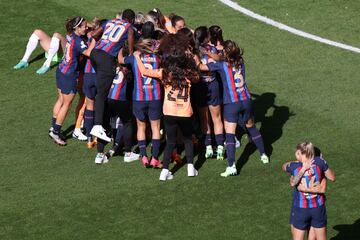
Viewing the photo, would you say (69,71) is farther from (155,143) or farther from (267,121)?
(267,121)

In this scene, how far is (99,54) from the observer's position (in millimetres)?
15836

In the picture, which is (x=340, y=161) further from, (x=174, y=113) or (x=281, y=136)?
(x=174, y=113)

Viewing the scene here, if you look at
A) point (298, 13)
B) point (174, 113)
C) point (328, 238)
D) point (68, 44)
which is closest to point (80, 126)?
point (68, 44)

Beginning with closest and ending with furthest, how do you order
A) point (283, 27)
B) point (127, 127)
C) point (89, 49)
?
point (127, 127), point (89, 49), point (283, 27)

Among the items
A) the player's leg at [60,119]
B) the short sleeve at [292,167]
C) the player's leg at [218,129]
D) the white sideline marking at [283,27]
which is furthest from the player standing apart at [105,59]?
the white sideline marking at [283,27]

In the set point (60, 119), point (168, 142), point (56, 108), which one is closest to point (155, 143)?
point (168, 142)

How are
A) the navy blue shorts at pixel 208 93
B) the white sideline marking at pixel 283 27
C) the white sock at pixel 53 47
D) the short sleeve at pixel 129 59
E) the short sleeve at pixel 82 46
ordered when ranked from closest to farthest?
the short sleeve at pixel 129 59 → the navy blue shorts at pixel 208 93 → the short sleeve at pixel 82 46 → the white sock at pixel 53 47 → the white sideline marking at pixel 283 27

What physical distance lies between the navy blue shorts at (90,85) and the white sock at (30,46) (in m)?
4.49

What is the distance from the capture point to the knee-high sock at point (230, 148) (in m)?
15.0

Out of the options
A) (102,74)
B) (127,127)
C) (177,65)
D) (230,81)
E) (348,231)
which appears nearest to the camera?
(348,231)

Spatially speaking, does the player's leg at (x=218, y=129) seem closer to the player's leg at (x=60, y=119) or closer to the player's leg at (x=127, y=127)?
the player's leg at (x=127, y=127)

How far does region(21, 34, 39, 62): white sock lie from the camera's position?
2059 cm

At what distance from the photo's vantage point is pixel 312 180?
11.9 meters

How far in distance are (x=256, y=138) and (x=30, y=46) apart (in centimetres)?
717
